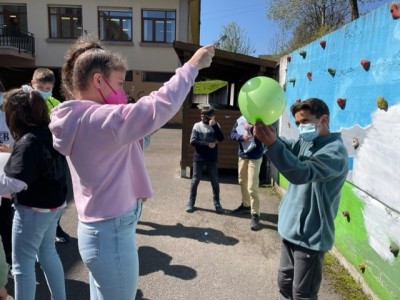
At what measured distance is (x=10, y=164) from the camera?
7.00 ft

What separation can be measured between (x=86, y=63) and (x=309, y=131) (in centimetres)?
146

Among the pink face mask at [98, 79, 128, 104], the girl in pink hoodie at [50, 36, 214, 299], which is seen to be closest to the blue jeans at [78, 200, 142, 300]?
the girl in pink hoodie at [50, 36, 214, 299]

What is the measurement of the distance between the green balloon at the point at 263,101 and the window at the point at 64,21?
1827 centimetres

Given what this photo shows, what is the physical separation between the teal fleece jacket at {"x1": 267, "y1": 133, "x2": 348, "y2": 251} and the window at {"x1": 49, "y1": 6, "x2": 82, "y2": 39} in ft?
60.4

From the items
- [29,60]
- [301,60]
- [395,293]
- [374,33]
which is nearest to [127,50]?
[29,60]

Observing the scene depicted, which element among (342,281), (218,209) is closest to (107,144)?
(342,281)

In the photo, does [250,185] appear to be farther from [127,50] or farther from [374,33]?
[127,50]

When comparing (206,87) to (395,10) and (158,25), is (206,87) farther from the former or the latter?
(395,10)

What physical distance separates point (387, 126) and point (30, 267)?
3.12 m

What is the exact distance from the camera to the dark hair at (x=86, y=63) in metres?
1.45

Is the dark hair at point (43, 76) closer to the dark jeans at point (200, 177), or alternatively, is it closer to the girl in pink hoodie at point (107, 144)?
the girl in pink hoodie at point (107, 144)

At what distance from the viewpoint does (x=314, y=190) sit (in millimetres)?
2221

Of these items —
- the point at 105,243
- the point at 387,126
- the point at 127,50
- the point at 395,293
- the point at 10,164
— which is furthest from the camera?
the point at 127,50

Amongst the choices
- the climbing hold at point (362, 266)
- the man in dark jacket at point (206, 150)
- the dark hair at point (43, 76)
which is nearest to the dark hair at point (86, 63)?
the dark hair at point (43, 76)
